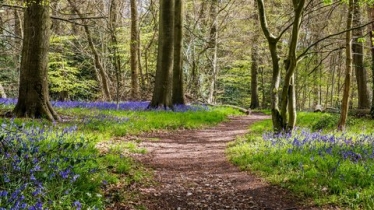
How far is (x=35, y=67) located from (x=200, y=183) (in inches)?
212

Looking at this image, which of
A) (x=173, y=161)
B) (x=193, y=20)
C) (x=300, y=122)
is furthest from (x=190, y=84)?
(x=173, y=161)

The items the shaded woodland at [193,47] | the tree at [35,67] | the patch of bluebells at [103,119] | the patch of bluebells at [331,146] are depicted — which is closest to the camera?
the patch of bluebells at [331,146]

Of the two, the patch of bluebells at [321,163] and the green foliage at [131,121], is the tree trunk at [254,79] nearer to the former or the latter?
the green foliage at [131,121]

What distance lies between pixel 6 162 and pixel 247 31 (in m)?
23.5

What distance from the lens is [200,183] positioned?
18.8 ft

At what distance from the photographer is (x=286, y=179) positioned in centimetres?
551

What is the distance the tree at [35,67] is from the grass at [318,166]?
4.84 metres

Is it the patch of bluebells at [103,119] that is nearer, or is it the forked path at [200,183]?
the forked path at [200,183]

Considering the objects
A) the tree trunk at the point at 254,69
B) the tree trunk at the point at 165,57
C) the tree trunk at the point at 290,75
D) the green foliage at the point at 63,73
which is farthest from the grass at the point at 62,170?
the tree trunk at the point at 254,69

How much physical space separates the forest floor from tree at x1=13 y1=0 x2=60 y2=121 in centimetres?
273

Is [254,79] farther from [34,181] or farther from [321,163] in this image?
[34,181]

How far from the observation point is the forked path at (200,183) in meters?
4.74

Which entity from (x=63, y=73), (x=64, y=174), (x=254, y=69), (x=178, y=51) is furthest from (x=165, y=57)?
(x=254, y=69)

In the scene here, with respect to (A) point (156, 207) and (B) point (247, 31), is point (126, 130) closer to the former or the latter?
(A) point (156, 207)
